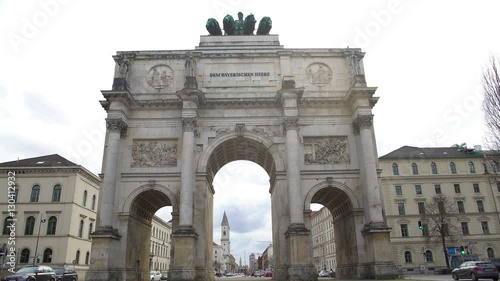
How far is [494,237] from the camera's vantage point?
49.4 m

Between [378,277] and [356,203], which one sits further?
[356,203]

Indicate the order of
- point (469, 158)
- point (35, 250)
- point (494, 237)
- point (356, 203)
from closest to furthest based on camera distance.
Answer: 1. point (356, 203)
2. point (35, 250)
3. point (494, 237)
4. point (469, 158)

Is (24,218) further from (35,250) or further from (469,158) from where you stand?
(469,158)

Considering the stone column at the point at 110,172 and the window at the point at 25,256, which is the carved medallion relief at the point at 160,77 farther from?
the window at the point at 25,256

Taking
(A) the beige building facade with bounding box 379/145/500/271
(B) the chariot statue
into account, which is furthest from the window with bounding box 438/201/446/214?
(B) the chariot statue

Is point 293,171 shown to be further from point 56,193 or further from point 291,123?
point 56,193


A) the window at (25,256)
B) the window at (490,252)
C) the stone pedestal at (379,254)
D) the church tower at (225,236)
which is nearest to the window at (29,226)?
the window at (25,256)

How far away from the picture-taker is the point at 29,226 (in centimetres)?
4072

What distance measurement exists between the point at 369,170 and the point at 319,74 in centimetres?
764

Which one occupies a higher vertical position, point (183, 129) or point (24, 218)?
point (183, 129)

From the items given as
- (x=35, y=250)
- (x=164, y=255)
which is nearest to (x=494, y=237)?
(x=164, y=255)

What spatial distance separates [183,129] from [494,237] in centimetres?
4459

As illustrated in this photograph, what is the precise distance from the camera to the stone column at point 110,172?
23.0 metres

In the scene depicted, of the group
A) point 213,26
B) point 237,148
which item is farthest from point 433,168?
point 213,26
